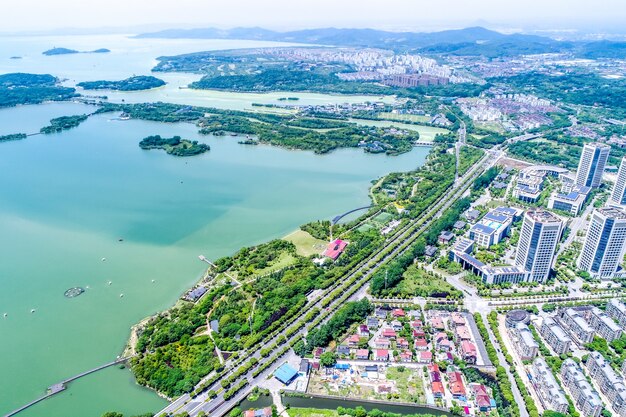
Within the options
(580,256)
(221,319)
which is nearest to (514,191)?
(580,256)

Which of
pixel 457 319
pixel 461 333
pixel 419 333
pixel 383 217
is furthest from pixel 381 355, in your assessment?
pixel 383 217

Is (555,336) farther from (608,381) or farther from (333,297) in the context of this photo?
(333,297)

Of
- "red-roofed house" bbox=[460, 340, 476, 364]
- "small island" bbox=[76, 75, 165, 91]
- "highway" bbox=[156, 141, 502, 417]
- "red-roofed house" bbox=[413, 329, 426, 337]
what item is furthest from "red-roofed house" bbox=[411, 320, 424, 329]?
"small island" bbox=[76, 75, 165, 91]

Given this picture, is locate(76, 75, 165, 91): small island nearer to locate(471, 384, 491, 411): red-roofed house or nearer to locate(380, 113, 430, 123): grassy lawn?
locate(380, 113, 430, 123): grassy lawn

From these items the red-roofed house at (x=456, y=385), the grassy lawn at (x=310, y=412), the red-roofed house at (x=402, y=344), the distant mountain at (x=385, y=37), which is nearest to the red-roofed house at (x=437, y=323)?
the red-roofed house at (x=402, y=344)

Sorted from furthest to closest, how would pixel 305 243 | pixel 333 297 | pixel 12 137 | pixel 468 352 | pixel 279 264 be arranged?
pixel 12 137 → pixel 305 243 → pixel 279 264 → pixel 333 297 → pixel 468 352

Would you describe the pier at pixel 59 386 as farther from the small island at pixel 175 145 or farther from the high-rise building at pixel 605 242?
the small island at pixel 175 145
